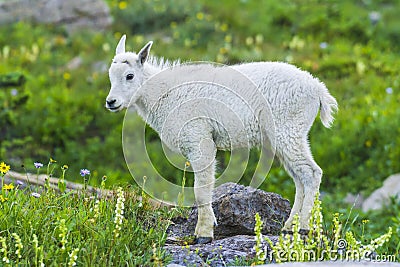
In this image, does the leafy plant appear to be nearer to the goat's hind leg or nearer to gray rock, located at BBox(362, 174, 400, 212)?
the goat's hind leg

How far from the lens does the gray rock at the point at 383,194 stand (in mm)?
10047

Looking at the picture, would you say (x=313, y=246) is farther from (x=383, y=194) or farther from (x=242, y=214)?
(x=383, y=194)

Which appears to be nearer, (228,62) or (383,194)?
(383,194)

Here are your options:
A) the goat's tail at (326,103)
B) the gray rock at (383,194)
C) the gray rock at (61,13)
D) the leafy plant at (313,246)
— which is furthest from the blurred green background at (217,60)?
the leafy plant at (313,246)

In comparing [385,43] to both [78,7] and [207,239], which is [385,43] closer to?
[78,7]

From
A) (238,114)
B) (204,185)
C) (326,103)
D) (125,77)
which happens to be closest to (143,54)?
(125,77)

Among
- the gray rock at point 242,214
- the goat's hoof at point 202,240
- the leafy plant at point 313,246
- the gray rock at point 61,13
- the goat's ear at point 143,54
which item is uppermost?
the gray rock at point 61,13

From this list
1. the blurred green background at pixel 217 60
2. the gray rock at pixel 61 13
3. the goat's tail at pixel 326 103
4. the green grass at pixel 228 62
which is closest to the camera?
the goat's tail at pixel 326 103

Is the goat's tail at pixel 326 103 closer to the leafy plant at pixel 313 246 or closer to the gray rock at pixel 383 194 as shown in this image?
the leafy plant at pixel 313 246

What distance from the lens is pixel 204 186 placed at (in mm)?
6305

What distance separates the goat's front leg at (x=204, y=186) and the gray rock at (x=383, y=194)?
14.4 ft

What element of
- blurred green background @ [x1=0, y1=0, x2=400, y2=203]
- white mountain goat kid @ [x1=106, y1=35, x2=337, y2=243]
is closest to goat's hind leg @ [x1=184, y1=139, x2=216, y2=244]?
white mountain goat kid @ [x1=106, y1=35, x2=337, y2=243]

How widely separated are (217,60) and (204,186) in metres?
7.67

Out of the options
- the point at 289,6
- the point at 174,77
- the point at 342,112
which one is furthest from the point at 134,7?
the point at 174,77
